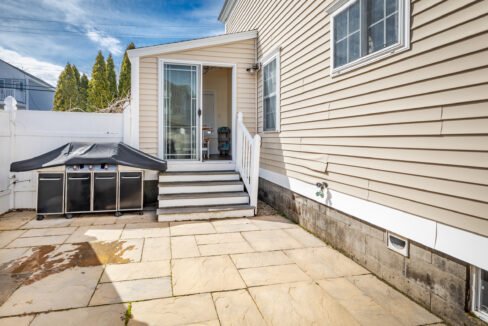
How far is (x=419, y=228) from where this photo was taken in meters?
2.22

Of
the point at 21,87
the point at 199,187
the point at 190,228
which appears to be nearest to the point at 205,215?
the point at 190,228

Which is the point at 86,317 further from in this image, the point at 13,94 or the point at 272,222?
the point at 13,94

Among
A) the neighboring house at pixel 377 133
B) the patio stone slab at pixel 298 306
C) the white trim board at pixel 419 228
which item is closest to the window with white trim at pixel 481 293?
the neighboring house at pixel 377 133

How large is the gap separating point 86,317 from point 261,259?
5.48 ft

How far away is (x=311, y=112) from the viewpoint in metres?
3.98

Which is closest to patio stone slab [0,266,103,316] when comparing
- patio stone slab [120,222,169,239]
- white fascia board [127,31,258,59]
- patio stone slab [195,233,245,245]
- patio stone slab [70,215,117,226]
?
patio stone slab [120,222,169,239]

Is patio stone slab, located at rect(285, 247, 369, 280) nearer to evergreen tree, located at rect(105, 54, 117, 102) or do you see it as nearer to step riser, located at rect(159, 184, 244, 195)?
step riser, located at rect(159, 184, 244, 195)

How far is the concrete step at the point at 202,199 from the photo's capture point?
482 cm

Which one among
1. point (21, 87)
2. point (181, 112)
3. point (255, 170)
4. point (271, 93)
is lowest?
point (255, 170)

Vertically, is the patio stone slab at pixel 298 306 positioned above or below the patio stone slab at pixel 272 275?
below

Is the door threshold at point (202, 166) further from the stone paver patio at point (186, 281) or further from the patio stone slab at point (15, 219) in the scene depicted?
the patio stone slab at point (15, 219)

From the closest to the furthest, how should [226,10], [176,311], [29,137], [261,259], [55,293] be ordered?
[176,311] → [55,293] → [261,259] → [29,137] → [226,10]

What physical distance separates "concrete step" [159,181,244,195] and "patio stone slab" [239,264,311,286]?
249cm

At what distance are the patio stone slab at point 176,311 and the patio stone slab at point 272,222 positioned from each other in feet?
6.75
